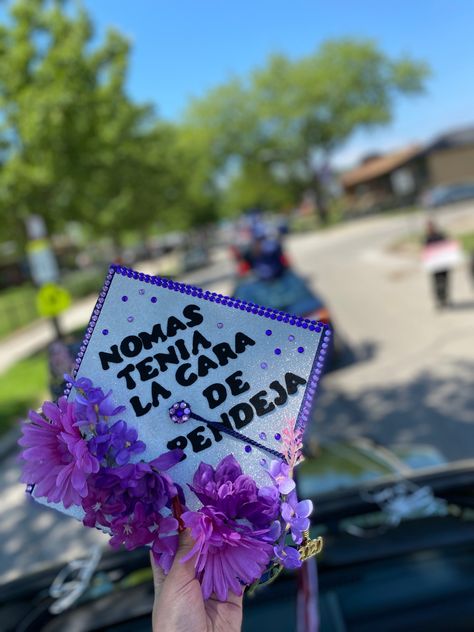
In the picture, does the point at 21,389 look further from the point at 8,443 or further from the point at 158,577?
the point at 158,577

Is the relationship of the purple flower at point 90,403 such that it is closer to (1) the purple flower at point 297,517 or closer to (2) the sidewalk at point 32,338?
(1) the purple flower at point 297,517

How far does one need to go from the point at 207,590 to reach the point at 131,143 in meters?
24.7

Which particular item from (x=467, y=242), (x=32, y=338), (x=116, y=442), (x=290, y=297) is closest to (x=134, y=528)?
(x=116, y=442)

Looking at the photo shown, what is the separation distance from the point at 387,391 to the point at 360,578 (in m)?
5.35

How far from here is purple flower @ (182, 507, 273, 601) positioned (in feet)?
3.85

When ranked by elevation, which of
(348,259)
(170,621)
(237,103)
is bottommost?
(348,259)

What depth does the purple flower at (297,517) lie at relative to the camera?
1.19 m

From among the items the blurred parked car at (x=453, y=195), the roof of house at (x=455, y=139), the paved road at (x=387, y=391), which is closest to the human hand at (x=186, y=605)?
the paved road at (x=387, y=391)

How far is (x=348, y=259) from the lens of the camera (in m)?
22.3

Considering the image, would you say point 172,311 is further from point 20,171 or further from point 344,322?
point 20,171

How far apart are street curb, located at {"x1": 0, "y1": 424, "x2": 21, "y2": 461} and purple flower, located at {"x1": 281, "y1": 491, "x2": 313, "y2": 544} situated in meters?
6.79

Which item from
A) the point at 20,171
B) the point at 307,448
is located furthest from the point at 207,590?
the point at 20,171

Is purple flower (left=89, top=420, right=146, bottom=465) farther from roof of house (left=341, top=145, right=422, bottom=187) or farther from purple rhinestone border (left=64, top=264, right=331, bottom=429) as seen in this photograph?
roof of house (left=341, top=145, right=422, bottom=187)

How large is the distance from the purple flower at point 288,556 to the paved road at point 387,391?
1258 millimetres
